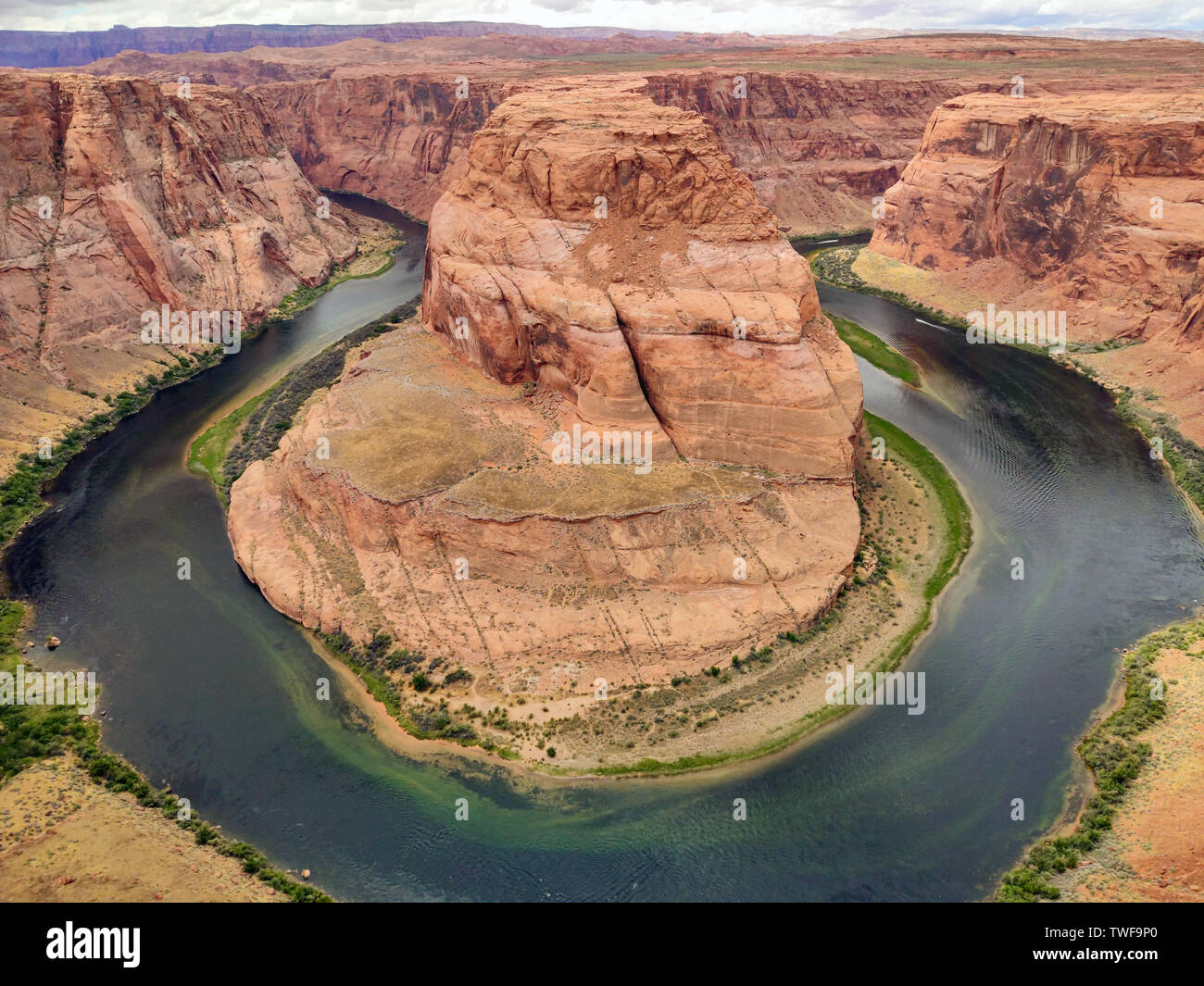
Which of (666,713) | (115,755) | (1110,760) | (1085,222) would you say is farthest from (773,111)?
(115,755)

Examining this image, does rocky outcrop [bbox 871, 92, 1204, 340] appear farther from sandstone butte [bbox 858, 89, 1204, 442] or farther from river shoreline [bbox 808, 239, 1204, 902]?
river shoreline [bbox 808, 239, 1204, 902]

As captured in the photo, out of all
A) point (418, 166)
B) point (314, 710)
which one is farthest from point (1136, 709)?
point (418, 166)

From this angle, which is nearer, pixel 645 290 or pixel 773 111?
pixel 645 290

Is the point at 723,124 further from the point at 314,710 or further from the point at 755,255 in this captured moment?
the point at 314,710

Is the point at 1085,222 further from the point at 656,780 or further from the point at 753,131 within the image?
the point at 656,780

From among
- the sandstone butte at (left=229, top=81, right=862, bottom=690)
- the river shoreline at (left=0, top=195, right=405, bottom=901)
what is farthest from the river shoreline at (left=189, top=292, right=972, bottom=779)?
the river shoreline at (left=0, top=195, right=405, bottom=901)

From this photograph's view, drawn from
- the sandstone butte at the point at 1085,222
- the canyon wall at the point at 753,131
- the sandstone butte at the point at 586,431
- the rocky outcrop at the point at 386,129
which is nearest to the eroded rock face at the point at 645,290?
the sandstone butte at the point at 586,431
